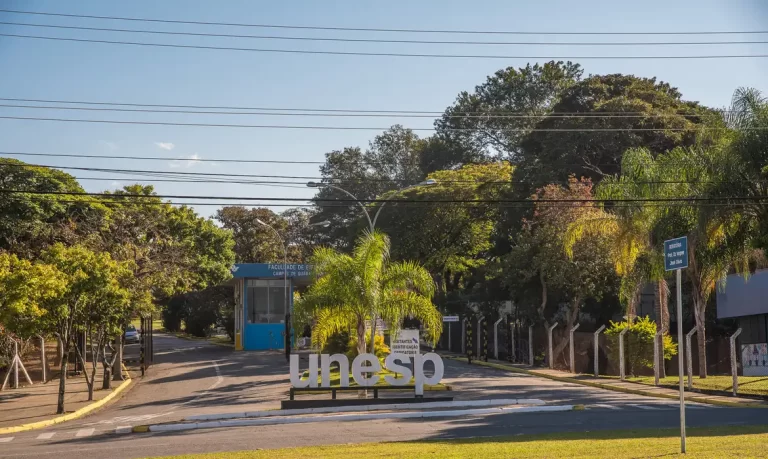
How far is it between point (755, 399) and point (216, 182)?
17.2 m

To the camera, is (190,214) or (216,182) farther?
(190,214)

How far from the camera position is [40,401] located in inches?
1201

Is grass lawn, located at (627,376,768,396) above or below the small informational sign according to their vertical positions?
below

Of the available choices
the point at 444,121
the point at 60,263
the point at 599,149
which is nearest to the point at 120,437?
the point at 60,263

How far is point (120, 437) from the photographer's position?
19844 millimetres

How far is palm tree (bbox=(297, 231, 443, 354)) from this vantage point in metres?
26.4

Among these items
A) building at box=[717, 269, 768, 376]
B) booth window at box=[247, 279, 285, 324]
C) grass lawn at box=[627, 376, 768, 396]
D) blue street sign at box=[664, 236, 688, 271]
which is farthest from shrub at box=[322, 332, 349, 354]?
blue street sign at box=[664, 236, 688, 271]

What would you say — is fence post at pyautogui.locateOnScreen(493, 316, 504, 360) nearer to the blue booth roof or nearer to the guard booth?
the blue booth roof

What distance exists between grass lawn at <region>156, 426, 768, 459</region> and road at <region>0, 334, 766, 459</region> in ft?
4.16

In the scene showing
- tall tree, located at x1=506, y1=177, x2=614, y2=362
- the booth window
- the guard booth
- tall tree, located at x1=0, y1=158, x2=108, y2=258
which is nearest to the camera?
tall tree, located at x1=0, y1=158, x2=108, y2=258

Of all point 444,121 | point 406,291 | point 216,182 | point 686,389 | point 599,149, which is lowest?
point 686,389

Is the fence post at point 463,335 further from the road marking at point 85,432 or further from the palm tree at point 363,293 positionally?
the road marking at point 85,432

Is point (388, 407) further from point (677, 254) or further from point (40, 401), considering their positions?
point (40, 401)

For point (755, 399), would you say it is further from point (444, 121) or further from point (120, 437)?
point (444, 121)
